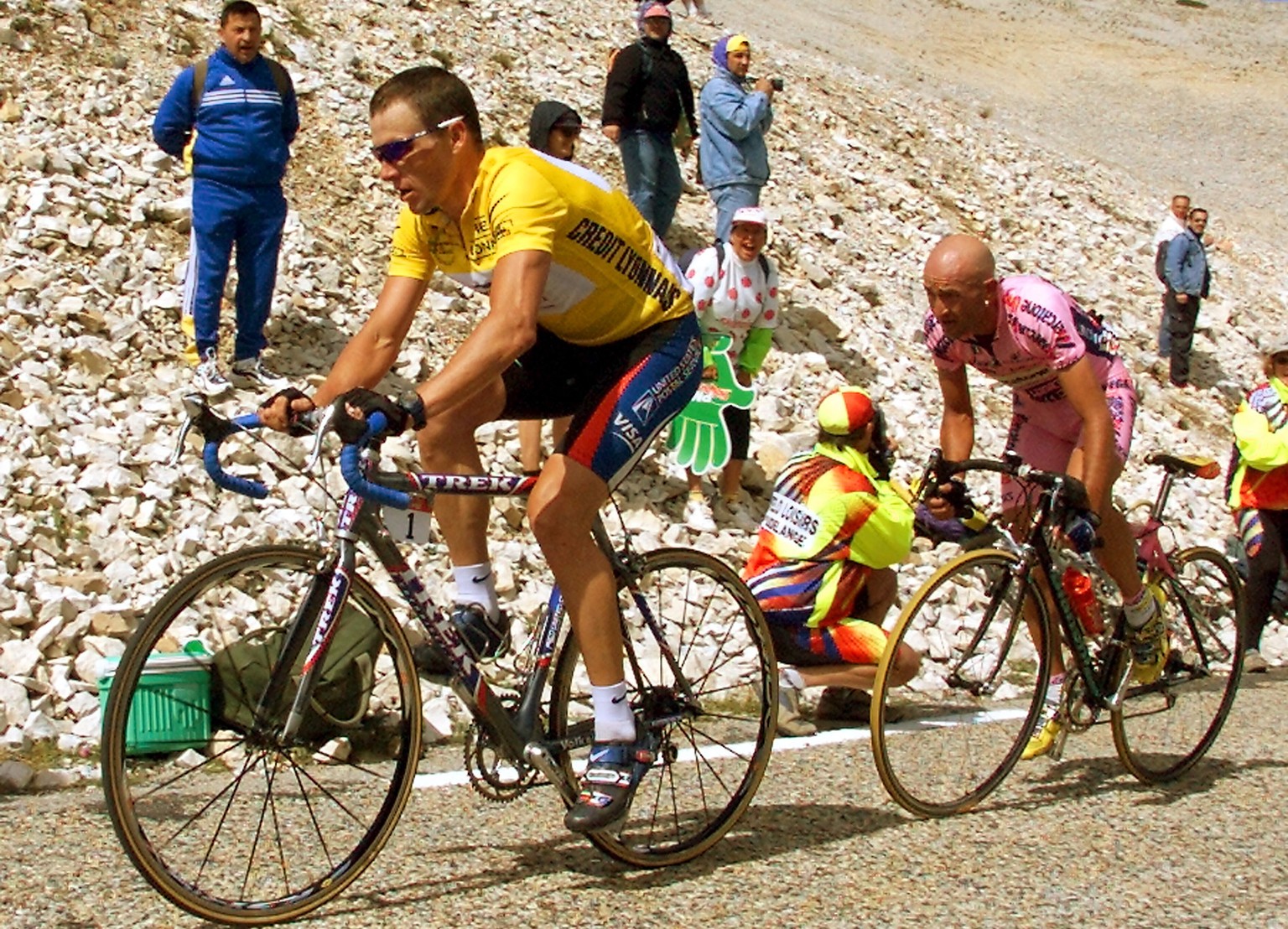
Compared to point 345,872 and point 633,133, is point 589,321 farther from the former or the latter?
point 633,133

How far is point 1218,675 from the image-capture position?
662 cm

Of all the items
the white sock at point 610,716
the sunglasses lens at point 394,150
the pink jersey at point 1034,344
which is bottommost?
the white sock at point 610,716

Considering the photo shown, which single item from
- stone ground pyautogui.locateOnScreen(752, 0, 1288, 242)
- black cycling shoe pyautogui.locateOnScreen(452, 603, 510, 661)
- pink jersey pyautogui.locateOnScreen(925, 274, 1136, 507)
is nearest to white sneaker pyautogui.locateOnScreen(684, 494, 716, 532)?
pink jersey pyautogui.locateOnScreen(925, 274, 1136, 507)

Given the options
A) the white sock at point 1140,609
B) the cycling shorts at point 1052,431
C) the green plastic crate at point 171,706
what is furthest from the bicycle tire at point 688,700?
the white sock at point 1140,609

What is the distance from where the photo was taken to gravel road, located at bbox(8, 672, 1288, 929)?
433 cm

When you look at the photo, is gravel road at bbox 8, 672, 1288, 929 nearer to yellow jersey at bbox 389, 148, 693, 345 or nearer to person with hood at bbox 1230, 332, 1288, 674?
yellow jersey at bbox 389, 148, 693, 345

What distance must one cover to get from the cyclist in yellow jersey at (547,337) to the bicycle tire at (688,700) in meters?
0.21

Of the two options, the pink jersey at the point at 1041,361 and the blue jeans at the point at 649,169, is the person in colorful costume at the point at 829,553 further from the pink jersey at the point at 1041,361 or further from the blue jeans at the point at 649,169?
the blue jeans at the point at 649,169

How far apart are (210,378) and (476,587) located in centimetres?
501

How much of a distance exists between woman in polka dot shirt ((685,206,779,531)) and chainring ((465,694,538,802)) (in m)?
5.18

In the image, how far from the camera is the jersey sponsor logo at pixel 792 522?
6.75 meters

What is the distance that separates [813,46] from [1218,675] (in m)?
26.3

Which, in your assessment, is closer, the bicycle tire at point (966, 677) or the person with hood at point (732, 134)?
the bicycle tire at point (966, 677)

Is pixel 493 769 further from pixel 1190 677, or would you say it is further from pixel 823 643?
pixel 1190 677
